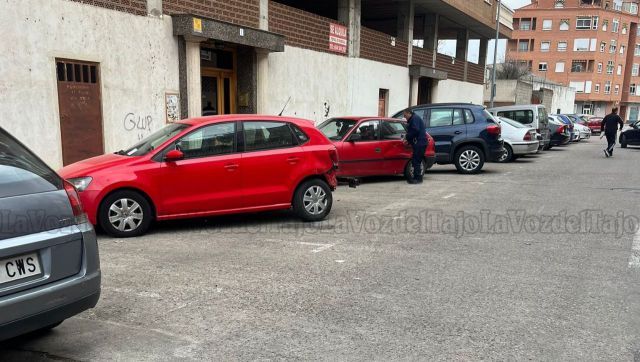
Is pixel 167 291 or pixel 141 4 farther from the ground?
pixel 141 4

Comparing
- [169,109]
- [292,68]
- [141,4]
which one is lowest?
[169,109]

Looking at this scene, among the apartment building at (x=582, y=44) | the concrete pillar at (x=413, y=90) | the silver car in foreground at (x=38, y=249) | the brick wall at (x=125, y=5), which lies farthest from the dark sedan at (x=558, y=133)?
the apartment building at (x=582, y=44)

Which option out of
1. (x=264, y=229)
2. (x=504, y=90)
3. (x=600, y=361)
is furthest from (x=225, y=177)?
(x=504, y=90)

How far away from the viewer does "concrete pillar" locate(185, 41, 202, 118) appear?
1178 cm

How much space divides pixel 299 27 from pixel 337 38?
→ 236cm

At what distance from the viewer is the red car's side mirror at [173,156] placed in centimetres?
637

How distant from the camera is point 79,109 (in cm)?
990

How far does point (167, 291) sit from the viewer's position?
445 centimetres

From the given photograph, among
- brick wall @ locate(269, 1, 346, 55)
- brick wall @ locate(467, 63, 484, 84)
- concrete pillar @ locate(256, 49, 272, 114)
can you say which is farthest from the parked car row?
brick wall @ locate(467, 63, 484, 84)

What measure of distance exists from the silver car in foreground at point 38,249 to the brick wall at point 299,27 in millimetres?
12155

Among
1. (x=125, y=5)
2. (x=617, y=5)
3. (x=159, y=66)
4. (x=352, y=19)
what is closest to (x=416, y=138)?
(x=159, y=66)

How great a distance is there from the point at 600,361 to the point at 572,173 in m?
11.1

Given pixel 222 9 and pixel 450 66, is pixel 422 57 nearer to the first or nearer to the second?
pixel 450 66

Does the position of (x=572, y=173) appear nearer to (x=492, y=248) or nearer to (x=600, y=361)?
(x=492, y=248)
